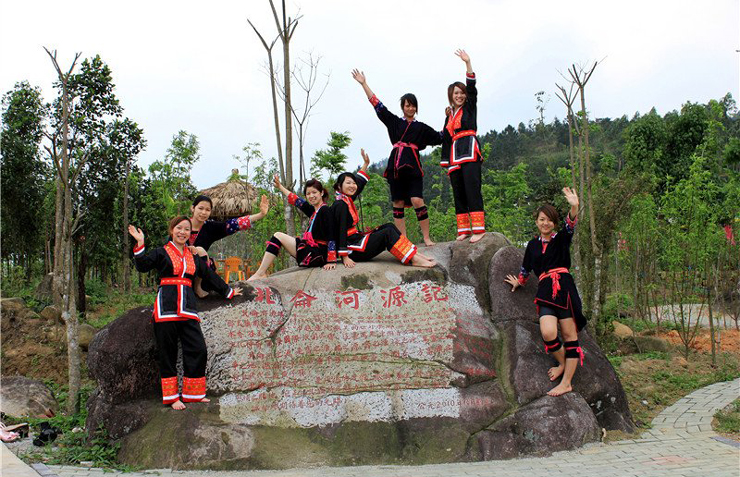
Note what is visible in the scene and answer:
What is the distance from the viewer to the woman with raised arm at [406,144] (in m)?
6.88

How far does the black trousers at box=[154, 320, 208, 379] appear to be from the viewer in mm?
5457

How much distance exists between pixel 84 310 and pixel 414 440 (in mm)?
8939

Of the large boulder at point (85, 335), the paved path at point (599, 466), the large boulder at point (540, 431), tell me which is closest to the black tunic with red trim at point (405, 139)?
→ the large boulder at point (540, 431)

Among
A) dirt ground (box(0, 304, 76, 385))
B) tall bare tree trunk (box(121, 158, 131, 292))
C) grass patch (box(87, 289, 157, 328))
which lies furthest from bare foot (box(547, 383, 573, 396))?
tall bare tree trunk (box(121, 158, 131, 292))

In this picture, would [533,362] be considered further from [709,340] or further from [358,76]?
[709,340]

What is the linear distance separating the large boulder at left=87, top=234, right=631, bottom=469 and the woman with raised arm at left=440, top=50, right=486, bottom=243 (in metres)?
0.80

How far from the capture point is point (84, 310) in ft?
39.7

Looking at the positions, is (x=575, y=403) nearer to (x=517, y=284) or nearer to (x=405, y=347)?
(x=517, y=284)

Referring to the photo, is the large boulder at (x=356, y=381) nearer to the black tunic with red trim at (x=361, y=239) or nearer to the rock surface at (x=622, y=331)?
the black tunic with red trim at (x=361, y=239)

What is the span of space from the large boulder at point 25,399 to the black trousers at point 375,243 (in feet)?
13.7

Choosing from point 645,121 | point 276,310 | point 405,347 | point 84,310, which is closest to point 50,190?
point 84,310

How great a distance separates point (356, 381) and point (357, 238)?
1.50m

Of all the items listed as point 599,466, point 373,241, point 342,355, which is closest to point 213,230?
point 373,241

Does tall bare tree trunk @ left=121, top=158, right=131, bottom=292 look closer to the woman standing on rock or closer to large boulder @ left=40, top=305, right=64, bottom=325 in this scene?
large boulder @ left=40, top=305, right=64, bottom=325
